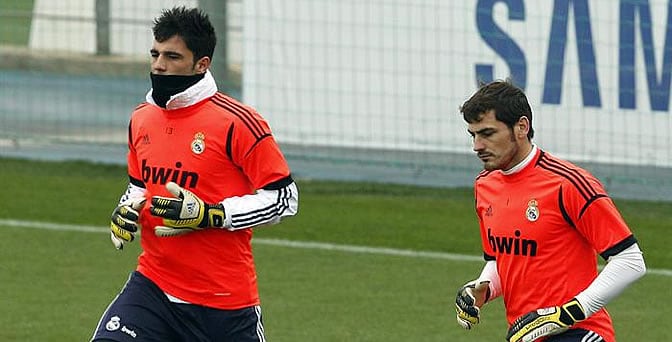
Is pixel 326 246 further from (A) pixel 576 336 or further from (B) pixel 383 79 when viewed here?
(A) pixel 576 336

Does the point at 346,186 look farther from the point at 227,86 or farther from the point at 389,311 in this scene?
the point at 389,311

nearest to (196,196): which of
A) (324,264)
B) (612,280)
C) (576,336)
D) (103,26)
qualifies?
(576,336)

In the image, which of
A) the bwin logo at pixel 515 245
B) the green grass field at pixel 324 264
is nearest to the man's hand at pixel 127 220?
the bwin logo at pixel 515 245

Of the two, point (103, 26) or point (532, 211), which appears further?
point (103, 26)

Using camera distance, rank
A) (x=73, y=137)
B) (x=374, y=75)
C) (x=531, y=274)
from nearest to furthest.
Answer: (x=531, y=274) < (x=374, y=75) < (x=73, y=137)

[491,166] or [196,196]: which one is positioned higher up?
[491,166]

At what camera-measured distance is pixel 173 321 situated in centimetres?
774

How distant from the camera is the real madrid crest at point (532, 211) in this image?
7238 mm

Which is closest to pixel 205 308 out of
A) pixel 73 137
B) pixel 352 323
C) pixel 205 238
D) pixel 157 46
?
pixel 205 238

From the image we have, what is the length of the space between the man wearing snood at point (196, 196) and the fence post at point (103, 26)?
10109 millimetres

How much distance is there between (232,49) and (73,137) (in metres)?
1.99

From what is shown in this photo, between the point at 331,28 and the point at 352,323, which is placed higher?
the point at 331,28

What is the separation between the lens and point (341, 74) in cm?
1636

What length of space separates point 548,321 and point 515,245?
408mm
